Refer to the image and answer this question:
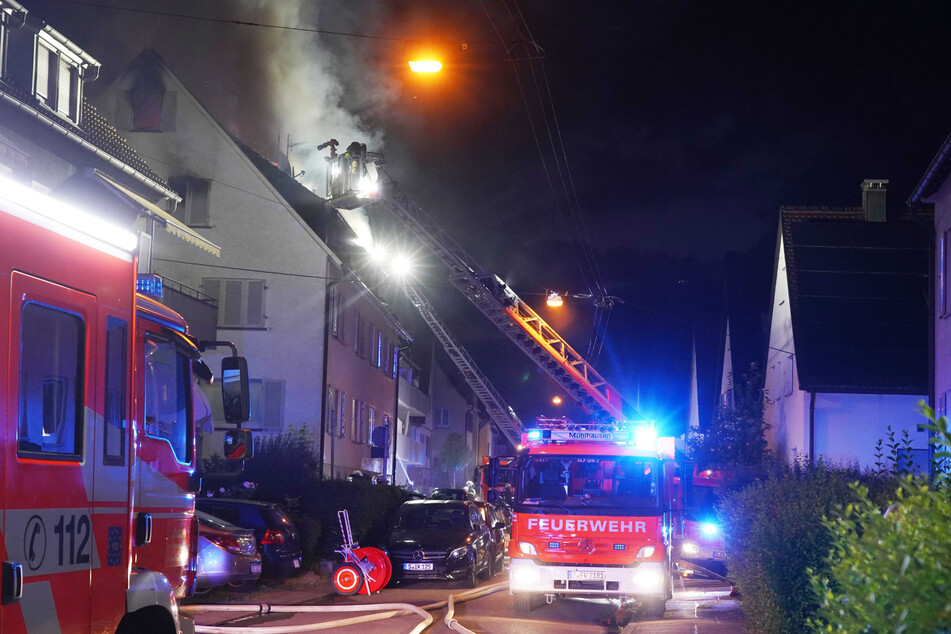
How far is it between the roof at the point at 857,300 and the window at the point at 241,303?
1582cm

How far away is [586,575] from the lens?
15133 mm

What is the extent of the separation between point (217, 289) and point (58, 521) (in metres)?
29.1

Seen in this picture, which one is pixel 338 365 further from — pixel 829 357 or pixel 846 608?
pixel 846 608

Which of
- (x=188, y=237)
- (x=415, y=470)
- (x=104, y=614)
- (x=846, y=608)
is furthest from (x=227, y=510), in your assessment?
(x=415, y=470)

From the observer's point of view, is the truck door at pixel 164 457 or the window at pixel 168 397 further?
the window at pixel 168 397

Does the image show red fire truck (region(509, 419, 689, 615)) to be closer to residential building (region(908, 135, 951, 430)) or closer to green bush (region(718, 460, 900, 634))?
green bush (region(718, 460, 900, 634))

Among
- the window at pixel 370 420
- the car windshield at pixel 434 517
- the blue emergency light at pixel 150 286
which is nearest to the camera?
the blue emergency light at pixel 150 286

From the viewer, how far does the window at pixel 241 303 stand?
33.8 meters

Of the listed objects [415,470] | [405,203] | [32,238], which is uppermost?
[405,203]

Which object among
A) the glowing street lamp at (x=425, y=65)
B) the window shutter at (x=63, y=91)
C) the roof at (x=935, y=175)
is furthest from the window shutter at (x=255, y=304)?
the glowing street lamp at (x=425, y=65)

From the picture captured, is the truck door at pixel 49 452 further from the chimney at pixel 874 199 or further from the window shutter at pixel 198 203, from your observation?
the chimney at pixel 874 199

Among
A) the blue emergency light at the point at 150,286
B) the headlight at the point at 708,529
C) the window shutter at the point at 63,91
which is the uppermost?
the window shutter at the point at 63,91

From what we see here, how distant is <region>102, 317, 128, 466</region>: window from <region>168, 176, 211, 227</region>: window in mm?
28462

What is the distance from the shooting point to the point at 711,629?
1290 centimetres
